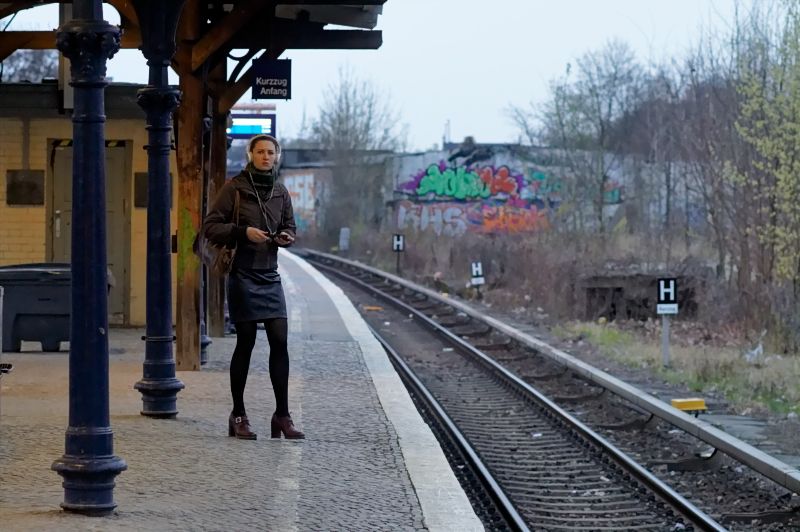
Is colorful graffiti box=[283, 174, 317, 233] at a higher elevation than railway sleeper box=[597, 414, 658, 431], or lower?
higher

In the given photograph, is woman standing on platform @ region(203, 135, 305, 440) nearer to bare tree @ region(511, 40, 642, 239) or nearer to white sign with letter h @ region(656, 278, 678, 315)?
white sign with letter h @ region(656, 278, 678, 315)

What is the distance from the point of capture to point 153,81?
33.4 feet

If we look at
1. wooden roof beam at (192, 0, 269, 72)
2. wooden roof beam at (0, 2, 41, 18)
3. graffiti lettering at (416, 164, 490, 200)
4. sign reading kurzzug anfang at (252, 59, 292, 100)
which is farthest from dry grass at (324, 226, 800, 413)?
graffiti lettering at (416, 164, 490, 200)

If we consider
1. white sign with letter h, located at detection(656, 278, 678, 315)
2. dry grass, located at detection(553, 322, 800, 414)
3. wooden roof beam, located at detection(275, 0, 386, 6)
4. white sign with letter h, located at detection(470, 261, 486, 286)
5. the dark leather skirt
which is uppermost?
wooden roof beam, located at detection(275, 0, 386, 6)

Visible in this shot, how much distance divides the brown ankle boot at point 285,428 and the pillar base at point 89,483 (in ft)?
9.10

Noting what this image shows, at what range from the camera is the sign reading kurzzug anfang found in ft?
56.2

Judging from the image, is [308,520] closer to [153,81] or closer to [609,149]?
[153,81]

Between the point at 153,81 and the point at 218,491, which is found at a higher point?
the point at 153,81

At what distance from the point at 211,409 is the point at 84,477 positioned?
436cm

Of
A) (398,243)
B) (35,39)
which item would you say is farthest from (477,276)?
(35,39)

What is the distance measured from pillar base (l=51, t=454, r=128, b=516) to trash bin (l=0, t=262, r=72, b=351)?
8.22 m

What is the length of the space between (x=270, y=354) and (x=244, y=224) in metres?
0.86

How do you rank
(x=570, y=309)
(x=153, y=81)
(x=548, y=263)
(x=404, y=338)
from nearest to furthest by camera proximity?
(x=153, y=81) → (x=404, y=338) → (x=570, y=309) → (x=548, y=263)

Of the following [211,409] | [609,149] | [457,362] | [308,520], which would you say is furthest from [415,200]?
[308,520]
